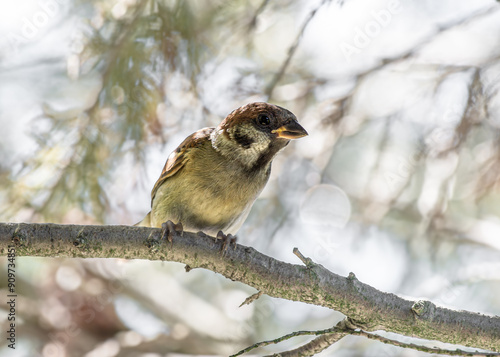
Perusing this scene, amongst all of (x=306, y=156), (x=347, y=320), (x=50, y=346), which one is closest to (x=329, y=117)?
(x=306, y=156)

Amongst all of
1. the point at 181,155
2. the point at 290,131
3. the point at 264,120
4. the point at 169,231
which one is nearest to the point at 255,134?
the point at 264,120

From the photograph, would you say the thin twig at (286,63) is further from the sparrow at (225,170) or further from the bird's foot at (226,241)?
the bird's foot at (226,241)

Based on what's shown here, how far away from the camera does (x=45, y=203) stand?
436 centimetres

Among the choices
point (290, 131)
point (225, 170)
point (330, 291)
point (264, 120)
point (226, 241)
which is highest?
point (264, 120)

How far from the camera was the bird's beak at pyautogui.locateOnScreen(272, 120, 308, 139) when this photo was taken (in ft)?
11.8

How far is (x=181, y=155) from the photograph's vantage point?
3818mm

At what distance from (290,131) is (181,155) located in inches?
30.4

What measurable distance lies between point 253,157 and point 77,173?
1542mm

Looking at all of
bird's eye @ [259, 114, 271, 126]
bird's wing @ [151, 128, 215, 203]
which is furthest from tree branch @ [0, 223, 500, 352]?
bird's eye @ [259, 114, 271, 126]

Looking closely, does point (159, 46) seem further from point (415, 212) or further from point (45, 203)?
point (415, 212)

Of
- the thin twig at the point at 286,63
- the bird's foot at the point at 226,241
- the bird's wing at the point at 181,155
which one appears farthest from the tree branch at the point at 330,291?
the thin twig at the point at 286,63

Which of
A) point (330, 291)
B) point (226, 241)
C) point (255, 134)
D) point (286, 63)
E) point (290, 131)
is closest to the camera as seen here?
point (330, 291)

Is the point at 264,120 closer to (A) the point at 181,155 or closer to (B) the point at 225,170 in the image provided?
(B) the point at 225,170

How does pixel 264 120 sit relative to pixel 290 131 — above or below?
above
